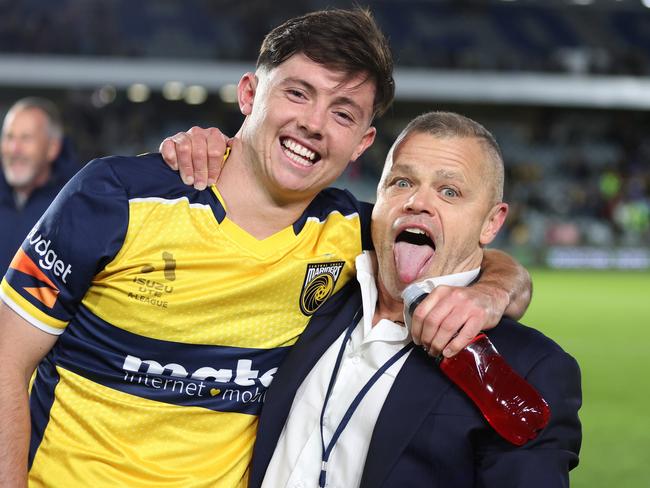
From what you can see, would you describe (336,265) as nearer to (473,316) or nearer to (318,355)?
(318,355)

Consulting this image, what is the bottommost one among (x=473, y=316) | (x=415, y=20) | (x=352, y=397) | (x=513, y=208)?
(x=352, y=397)

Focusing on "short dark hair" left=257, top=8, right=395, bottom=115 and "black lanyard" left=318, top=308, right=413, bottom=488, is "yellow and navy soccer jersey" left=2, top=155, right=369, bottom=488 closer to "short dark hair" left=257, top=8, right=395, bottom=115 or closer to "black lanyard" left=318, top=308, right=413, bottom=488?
"black lanyard" left=318, top=308, right=413, bottom=488

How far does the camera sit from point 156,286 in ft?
6.97

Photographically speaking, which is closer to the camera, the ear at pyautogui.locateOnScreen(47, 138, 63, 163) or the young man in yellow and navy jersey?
the young man in yellow and navy jersey

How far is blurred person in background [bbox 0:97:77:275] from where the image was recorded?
4.62 meters

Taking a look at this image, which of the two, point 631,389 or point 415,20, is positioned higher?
point 415,20

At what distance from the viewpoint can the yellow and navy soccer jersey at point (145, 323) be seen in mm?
2033

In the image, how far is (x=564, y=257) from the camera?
62.7 ft

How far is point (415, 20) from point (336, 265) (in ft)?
81.9

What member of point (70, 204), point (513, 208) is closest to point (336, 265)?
point (70, 204)

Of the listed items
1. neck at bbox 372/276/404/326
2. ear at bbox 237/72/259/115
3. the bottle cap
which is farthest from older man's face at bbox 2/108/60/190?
the bottle cap

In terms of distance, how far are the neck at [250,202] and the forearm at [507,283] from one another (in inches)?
22.5

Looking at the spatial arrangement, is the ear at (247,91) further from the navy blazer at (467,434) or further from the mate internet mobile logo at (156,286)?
the navy blazer at (467,434)

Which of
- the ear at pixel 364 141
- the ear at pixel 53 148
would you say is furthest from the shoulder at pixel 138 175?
the ear at pixel 53 148
